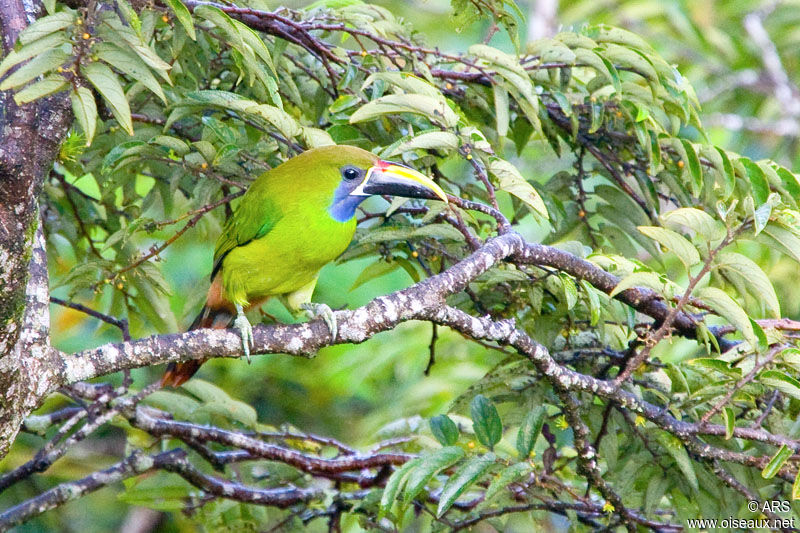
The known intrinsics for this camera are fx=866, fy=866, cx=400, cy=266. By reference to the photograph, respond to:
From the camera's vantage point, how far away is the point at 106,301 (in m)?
4.39

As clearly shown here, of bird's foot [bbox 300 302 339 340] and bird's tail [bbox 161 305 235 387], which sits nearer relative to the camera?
bird's foot [bbox 300 302 339 340]

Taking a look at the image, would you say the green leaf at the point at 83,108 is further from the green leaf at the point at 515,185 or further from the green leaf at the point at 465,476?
the green leaf at the point at 465,476

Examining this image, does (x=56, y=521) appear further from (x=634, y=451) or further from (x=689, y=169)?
(x=689, y=169)

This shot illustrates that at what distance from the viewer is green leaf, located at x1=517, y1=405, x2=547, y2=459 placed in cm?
232

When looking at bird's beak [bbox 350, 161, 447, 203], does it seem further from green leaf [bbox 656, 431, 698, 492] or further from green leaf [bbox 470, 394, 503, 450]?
green leaf [bbox 656, 431, 698, 492]

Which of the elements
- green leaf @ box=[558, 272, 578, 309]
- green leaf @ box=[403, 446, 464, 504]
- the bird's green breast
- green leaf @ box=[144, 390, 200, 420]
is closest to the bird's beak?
the bird's green breast

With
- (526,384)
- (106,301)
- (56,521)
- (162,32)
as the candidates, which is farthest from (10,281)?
(56,521)

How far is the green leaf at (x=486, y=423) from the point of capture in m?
2.35

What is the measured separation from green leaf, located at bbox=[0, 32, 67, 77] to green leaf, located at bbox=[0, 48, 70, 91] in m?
0.01

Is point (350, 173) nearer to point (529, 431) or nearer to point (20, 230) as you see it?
point (529, 431)

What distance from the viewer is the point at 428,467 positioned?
7.27 feet

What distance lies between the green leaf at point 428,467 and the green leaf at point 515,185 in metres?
0.66

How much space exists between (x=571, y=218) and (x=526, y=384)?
2.11 ft

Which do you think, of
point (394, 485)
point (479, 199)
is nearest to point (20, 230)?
point (394, 485)
